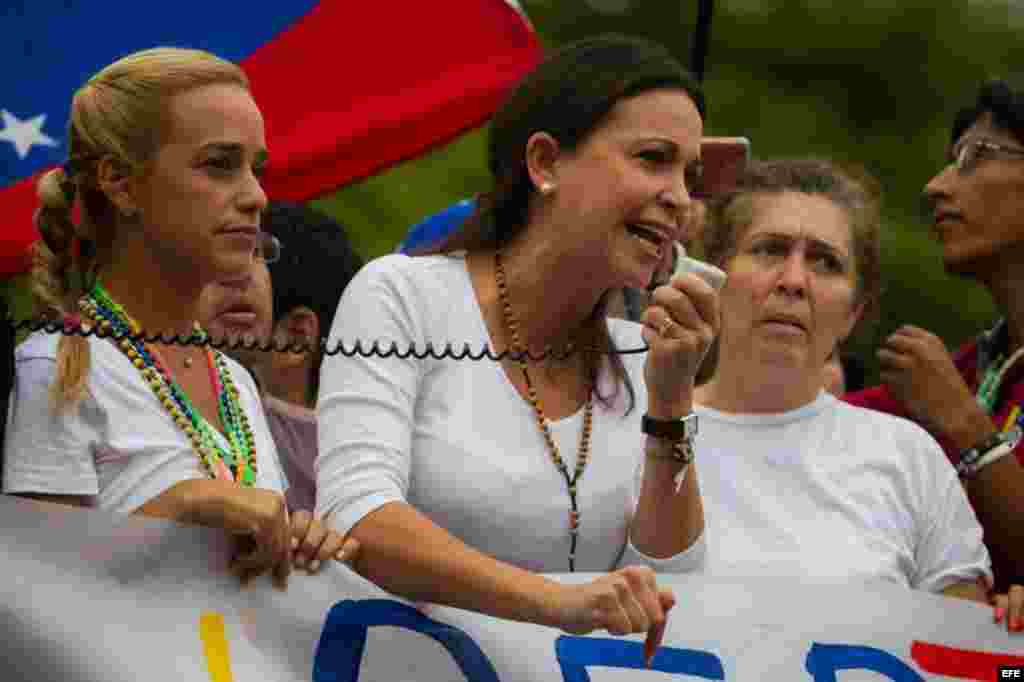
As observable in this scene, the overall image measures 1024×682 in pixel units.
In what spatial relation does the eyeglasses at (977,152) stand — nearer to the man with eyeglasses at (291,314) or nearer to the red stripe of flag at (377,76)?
the red stripe of flag at (377,76)

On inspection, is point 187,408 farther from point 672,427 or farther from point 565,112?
point 565,112

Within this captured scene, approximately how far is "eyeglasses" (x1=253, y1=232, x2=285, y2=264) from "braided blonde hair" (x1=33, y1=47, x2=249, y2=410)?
0.96 ft

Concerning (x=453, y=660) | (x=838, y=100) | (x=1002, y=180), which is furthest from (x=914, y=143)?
(x=453, y=660)

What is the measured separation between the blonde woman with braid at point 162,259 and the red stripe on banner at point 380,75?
2.19 meters

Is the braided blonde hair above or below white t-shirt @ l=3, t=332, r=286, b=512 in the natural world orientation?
above

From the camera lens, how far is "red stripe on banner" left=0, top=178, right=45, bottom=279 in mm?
5750

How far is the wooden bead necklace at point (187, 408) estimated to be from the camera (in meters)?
3.91

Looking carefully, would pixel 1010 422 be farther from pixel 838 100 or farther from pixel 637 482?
pixel 838 100

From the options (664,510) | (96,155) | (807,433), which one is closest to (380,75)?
(807,433)

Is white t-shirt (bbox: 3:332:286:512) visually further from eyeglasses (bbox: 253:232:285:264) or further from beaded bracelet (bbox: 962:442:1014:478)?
beaded bracelet (bbox: 962:442:1014:478)

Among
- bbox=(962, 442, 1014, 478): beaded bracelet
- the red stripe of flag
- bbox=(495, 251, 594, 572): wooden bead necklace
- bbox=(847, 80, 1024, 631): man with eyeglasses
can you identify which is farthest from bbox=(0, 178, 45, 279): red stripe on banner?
bbox=(962, 442, 1014, 478): beaded bracelet

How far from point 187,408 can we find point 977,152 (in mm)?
2548

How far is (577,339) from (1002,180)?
174 cm

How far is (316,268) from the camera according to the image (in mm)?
5414
